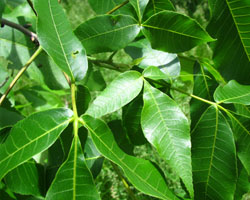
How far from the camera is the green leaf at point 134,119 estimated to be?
2.04ft

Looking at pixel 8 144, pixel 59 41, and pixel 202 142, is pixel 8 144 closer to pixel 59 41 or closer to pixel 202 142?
pixel 59 41

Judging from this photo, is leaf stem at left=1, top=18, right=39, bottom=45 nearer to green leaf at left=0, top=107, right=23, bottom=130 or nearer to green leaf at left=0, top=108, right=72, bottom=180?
green leaf at left=0, top=107, right=23, bottom=130

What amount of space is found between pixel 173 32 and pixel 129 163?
0.81 feet

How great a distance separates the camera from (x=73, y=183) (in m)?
0.45

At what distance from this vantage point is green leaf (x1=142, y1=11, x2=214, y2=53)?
1.76ft

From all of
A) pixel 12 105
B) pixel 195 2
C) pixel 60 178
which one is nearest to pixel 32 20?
pixel 12 105

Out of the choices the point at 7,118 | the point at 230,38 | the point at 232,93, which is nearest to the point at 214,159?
the point at 232,93

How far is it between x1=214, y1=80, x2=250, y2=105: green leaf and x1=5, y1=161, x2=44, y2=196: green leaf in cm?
36

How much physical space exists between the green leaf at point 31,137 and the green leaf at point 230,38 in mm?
318

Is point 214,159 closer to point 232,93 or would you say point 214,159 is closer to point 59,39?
point 232,93

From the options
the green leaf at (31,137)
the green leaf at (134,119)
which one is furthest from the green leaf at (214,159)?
the green leaf at (31,137)

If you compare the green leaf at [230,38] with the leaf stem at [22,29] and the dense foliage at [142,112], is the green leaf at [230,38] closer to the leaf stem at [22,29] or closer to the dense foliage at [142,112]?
the dense foliage at [142,112]

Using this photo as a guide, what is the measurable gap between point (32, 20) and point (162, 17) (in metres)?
0.40

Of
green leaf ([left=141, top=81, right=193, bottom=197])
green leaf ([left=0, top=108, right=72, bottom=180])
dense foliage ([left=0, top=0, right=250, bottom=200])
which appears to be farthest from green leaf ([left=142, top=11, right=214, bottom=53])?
green leaf ([left=0, top=108, right=72, bottom=180])
